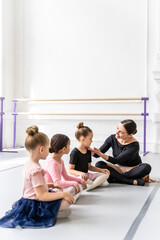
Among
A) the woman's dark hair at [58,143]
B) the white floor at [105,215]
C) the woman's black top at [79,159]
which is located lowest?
the white floor at [105,215]

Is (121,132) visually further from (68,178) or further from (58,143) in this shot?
(58,143)

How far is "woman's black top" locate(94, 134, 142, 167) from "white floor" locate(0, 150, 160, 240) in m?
0.20

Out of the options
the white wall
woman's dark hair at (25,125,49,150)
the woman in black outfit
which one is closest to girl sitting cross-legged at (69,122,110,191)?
the woman in black outfit

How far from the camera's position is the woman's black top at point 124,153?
2.50 meters

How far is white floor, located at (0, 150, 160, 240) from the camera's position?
1.43 m

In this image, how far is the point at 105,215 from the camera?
1.73m

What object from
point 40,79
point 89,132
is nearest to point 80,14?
point 40,79

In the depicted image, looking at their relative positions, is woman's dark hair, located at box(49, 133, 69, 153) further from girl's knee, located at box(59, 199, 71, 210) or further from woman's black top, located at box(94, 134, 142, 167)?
woman's black top, located at box(94, 134, 142, 167)

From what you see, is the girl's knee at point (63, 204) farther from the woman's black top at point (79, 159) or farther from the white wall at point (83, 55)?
the white wall at point (83, 55)

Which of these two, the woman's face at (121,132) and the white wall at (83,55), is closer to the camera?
the woman's face at (121,132)

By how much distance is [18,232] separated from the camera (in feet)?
4.79

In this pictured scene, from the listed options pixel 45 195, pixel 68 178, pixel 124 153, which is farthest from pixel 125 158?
pixel 45 195

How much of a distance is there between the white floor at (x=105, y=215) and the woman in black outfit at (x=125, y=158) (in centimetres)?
10

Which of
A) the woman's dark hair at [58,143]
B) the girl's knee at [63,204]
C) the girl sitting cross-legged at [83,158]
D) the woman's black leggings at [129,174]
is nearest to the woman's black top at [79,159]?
the girl sitting cross-legged at [83,158]
